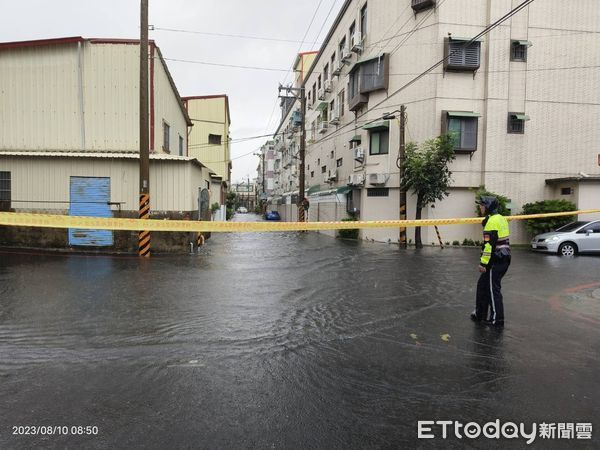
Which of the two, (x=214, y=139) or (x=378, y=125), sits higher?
(x=214, y=139)

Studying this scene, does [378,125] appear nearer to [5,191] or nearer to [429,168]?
[429,168]

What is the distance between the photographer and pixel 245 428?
319 centimetres

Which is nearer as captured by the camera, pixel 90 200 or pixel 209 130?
pixel 90 200

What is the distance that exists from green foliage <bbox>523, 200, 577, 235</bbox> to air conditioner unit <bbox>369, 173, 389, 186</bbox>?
6944 mm

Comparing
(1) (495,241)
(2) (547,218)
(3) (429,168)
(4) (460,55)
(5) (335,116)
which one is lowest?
(1) (495,241)

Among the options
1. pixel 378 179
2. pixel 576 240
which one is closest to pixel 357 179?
pixel 378 179

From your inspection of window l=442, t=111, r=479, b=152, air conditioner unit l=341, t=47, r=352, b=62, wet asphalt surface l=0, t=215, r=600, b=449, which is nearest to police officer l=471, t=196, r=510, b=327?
wet asphalt surface l=0, t=215, r=600, b=449

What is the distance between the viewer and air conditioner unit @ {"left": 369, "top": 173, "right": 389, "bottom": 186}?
21.5m

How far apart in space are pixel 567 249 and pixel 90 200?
1774cm

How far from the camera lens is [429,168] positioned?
1822cm

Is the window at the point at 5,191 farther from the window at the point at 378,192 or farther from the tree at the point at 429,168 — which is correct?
the window at the point at 378,192

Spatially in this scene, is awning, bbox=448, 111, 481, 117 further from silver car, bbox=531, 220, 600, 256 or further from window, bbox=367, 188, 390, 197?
silver car, bbox=531, 220, 600, 256

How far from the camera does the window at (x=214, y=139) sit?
36625mm

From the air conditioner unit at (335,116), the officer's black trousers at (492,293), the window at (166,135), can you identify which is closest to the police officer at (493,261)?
the officer's black trousers at (492,293)
